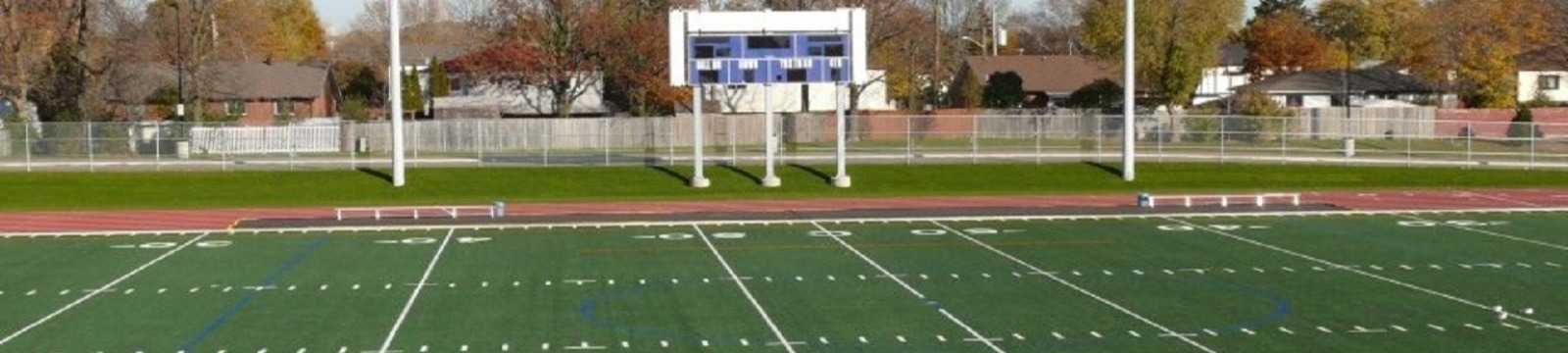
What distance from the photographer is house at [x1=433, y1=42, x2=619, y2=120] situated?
68.3m

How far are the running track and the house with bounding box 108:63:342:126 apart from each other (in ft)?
95.6

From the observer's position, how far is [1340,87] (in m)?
80.9

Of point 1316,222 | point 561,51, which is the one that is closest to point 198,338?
point 1316,222

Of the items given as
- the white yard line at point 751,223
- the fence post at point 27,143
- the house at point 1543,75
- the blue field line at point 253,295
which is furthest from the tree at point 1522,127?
the fence post at point 27,143

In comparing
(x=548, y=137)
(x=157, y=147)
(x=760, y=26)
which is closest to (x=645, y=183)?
(x=760, y=26)

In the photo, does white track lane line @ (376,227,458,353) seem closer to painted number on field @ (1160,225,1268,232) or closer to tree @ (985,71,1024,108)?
painted number on field @ (1160,225,1268,232)

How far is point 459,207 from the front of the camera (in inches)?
1405

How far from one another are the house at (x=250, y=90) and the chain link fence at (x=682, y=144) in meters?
16.5

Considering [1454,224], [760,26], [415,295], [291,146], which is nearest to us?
[415,295]

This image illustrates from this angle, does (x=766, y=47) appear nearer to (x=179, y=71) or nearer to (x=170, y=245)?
(x=170, y=245)

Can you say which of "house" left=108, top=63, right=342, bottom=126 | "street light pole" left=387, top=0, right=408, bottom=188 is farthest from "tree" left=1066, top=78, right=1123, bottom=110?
"street light pole" left=387, top=0, right=408, bottom=188

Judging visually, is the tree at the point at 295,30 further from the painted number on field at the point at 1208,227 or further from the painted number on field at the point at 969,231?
the painted number on field at the point at 1208,227

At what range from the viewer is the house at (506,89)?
68.3 m

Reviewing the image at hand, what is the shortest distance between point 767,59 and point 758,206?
11.5 feet
